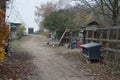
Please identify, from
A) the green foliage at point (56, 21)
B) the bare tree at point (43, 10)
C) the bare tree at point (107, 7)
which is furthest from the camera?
the bare tree at point (43, 10)

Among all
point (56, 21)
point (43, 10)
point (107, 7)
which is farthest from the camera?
point (43, 10)

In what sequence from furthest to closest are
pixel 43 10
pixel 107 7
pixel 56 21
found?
pixel 43 10 → pixel 56 21 → pixel 107 7

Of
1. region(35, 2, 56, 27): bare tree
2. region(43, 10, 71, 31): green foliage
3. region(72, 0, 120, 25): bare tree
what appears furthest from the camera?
region(35, 2, 56, 27): bare tree

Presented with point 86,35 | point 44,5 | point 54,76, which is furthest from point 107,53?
point 44,5

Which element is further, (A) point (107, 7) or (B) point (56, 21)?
(B) point (56, 21)

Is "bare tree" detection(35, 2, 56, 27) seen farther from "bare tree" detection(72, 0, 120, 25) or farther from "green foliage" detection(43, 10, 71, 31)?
A: "bare tree" detection(72, 0, 120, 25)

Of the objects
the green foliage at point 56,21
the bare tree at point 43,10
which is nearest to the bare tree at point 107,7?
the green foliage at point 56,21

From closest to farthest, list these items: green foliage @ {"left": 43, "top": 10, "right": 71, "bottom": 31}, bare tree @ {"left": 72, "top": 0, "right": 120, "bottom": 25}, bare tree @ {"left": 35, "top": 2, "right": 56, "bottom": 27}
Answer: bare tree @ {"left": 72, "top": 0, "right": 120, "bottom": 25} < green foliage @ {"left": 43, "top": 10, "right": 71, "bottom": 31} < bare tree @ {"left": 35, "top": 2, "right": 56, "bottom": 27}

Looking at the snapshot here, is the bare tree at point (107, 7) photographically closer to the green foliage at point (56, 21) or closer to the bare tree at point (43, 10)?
the green foliage at point (56, 21)

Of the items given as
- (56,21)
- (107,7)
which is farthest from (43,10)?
(107,7)

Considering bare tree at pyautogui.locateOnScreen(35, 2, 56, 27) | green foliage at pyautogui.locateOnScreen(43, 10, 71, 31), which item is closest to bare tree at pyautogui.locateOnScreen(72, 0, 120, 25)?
green foliage at pyautogui.locateOnScreen(43, 10, 71, 31)

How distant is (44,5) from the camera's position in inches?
2594

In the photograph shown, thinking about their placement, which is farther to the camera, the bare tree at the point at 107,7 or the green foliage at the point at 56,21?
the green foliage at the point at 56,21

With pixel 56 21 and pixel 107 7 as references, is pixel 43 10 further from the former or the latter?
pixel 107 7
